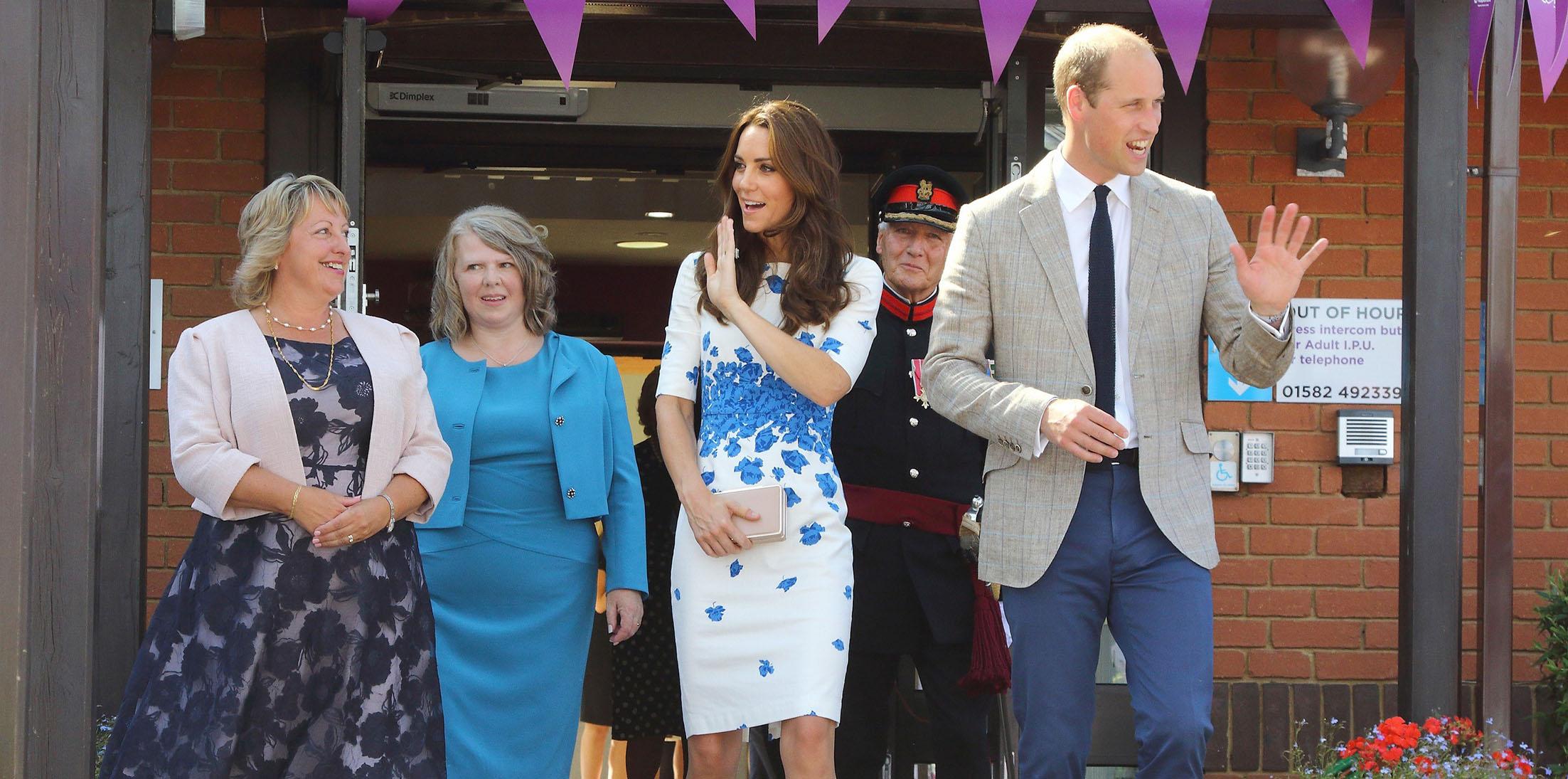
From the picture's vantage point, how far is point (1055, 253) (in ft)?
10.7

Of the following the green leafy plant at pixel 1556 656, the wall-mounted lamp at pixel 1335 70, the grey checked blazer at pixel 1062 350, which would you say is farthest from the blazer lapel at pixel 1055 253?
the green leafy plant at pixel 1556 656

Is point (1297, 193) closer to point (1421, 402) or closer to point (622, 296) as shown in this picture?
point (1421, 402)

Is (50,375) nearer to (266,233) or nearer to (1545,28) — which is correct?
(266,233)

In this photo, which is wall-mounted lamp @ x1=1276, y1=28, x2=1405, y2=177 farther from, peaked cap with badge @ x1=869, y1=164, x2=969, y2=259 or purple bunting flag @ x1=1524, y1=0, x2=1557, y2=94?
peaked cap with badge @ x1=869, y1=164, x2=969, y2=259

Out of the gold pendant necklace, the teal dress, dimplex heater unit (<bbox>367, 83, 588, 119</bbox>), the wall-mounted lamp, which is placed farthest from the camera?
dimplex heater unit (<bbox>367, 83, 588, 119</bbox>)

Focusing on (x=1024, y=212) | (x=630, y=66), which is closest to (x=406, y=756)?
(x=1024, y=212)

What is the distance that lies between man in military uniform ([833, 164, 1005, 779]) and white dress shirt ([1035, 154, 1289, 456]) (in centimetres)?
90

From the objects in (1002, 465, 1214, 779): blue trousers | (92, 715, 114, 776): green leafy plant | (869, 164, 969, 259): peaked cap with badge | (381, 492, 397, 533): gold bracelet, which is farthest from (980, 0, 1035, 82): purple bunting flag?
(92, 715, 114, 776): green leafy plant

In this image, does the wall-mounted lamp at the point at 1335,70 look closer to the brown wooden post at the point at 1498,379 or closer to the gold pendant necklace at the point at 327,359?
the brown wooden post at the point at 1498,379

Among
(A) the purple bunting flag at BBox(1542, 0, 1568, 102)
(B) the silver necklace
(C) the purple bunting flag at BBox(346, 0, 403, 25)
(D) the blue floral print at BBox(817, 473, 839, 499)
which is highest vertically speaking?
(C) the purple bunting flag at BBox(346, 0, 403, 25)

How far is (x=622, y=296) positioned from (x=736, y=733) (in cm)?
632

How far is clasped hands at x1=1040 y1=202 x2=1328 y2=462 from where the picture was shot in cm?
296

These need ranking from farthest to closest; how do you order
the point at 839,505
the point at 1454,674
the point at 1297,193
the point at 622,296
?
the point at 622,296, the point at 1297,193, the point at 1454,674, the point at 839,505

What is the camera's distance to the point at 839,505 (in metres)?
3.58
